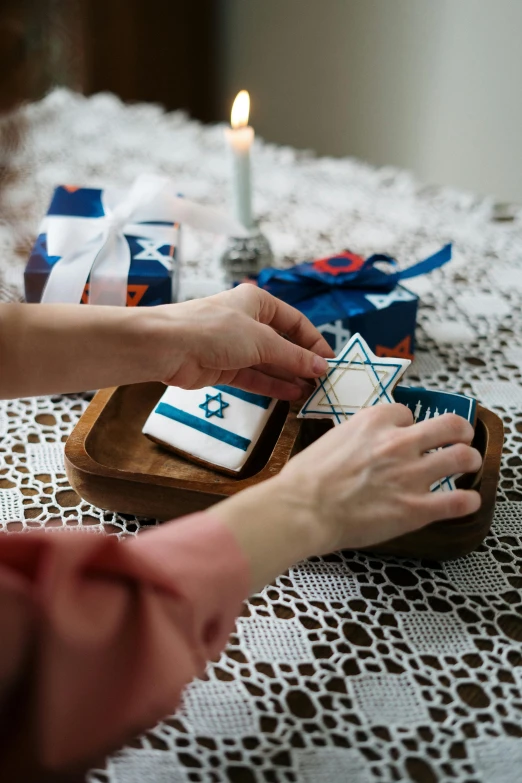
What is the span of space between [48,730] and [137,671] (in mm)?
53

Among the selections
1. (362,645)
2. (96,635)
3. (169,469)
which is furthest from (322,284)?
(96,635)

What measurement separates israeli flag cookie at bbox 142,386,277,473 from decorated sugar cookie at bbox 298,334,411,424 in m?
0.05

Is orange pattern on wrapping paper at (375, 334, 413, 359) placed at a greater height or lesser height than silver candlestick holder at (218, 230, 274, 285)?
lesser

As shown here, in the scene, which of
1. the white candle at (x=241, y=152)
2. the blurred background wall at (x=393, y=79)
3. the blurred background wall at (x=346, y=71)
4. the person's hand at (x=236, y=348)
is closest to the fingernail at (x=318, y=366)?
the person's hand at (x=236, y=348)

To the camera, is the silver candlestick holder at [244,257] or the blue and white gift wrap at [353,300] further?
the silver candlestick holder at [244,257]

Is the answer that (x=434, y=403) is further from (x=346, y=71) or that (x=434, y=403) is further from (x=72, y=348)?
(x=346, y=71)

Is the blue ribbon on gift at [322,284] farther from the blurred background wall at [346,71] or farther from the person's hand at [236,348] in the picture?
the blurred background wall at [346,71]

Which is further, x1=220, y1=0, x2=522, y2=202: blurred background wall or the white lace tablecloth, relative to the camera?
x1=220, y1=0, x2=522, y2=202: blurred background wall

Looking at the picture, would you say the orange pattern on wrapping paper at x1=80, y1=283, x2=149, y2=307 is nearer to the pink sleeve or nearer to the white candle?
the white candle

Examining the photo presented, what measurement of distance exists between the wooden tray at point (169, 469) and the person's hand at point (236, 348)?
4cm

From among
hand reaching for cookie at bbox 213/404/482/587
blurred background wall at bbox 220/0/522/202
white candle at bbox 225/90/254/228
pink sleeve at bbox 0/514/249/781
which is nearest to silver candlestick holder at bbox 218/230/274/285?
white candle at bbox 225/90/254/228

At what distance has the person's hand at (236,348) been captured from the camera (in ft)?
2.23

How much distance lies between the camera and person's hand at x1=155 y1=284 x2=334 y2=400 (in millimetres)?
681

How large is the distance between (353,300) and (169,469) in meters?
0.29
